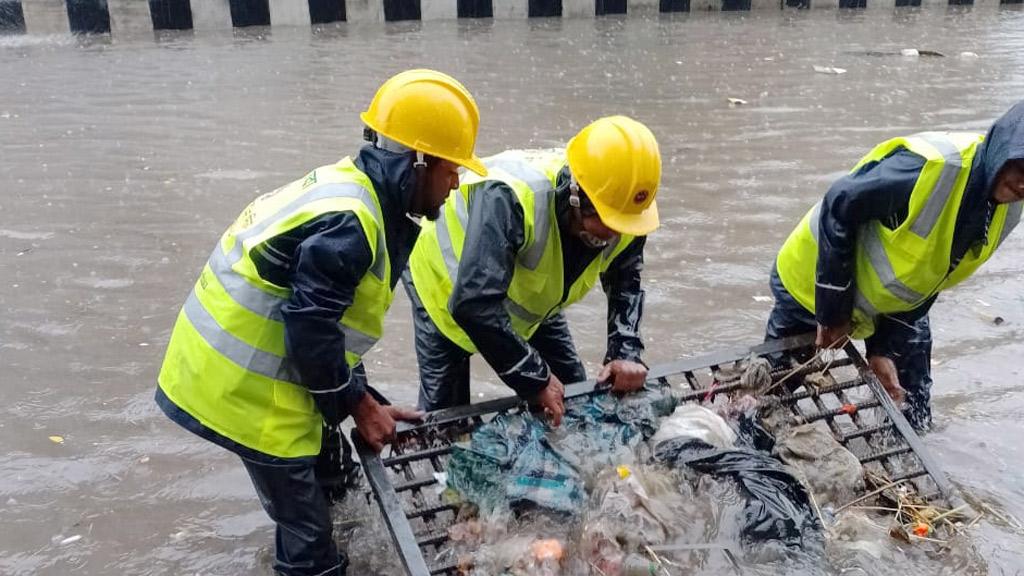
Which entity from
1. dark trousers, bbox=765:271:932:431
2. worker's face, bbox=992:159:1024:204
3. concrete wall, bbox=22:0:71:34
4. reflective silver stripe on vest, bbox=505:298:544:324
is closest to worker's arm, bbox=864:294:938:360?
dark trousers, bbox=765:271:932:431

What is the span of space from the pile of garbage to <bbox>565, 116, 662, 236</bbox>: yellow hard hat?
0.72m

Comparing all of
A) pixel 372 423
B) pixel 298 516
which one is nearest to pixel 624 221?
pixel 372 423

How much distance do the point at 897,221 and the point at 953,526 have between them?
1.07m

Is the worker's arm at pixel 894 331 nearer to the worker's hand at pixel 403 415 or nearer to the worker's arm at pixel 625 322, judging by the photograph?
the worker's arm at pixel 625 322

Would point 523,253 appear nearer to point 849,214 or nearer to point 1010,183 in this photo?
point 849,214

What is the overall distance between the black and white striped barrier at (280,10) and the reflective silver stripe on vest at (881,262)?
43.3 ft

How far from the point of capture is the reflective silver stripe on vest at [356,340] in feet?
8.11

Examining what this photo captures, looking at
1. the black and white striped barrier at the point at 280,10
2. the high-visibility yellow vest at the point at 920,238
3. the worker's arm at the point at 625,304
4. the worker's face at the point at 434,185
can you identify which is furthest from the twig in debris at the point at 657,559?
the black and white striped barrier at the point at 280,10

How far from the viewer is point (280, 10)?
47.8 ft

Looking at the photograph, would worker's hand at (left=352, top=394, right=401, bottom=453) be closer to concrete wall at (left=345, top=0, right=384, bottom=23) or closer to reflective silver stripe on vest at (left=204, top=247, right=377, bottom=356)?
reflective silver stripe on vest at (left=204, top=247, right=377, bottom=356)

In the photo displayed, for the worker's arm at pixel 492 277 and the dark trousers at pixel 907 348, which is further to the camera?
the dark trousers at pixel 907 348

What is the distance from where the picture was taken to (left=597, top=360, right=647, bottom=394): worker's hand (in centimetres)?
305

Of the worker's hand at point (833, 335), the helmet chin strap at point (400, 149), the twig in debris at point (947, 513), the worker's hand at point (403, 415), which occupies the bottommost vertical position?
the twig in debris at point (947, 513)

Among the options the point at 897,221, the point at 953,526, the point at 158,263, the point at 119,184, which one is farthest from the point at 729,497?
the point at 119,184
